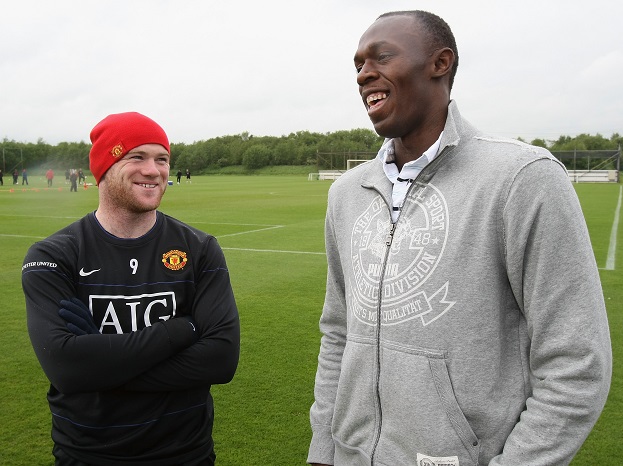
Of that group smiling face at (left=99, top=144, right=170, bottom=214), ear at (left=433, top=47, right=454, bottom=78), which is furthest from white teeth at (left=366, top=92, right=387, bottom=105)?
smiling face at (left=99, top=144, right=170, bottom=214)

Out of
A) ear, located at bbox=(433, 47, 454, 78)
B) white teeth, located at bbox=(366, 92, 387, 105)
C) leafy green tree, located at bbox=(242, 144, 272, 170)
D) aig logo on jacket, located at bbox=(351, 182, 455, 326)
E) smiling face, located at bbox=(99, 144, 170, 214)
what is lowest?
aig logo on jacket, located at bbox=(351, 182, 455, 326)

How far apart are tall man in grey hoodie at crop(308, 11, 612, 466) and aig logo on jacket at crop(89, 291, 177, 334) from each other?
91 centimetres

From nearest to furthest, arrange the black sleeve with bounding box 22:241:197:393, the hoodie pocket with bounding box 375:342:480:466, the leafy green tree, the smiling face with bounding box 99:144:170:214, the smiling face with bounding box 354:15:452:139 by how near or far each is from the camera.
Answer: the hoodie pocket with bounding box 375:342:480:466
the smiling face with bounding box 354:15:452:139
the black sleeve with bounding box 22:241:197:393
the smiling face with bounding box 99:144:170:214
the leafy green tree

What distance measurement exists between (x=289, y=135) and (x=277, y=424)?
118 m

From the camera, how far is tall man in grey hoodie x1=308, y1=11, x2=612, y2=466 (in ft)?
4.81

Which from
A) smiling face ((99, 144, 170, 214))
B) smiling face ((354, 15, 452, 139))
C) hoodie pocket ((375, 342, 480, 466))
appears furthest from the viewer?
smiling face ((99, 144, 170, 214))

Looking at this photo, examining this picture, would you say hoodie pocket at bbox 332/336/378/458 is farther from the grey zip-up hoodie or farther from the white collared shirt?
the white collared shirt

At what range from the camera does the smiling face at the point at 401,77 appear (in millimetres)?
1726

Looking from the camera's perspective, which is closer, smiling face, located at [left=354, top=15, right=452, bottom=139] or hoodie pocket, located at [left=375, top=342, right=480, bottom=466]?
hoodie pocket, located at [left=375, top=342, right=480, bottom=466]

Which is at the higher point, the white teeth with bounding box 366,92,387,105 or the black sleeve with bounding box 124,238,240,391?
the white teeth with bounding box 366,92,387,105

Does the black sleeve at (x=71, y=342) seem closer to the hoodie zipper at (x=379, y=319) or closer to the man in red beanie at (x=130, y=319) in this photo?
the man in red beanie at (x=130, y=319)

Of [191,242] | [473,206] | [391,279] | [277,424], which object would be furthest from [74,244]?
[277,424]

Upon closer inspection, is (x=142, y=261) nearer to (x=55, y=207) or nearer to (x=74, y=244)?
(x=74, y=244)

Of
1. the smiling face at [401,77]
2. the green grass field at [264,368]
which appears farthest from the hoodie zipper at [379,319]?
the green grass field at [264,368]
